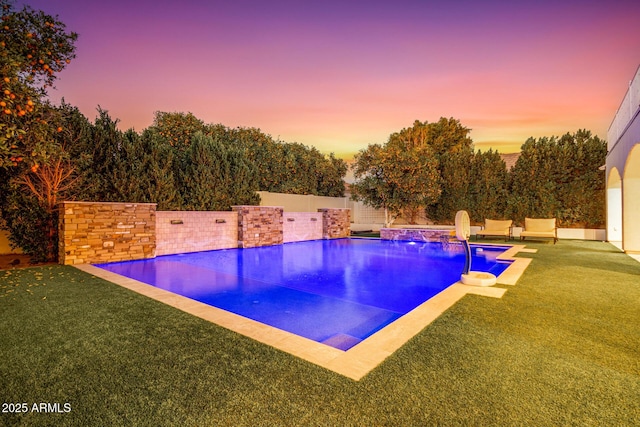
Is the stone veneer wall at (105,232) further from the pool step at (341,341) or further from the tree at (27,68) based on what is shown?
the pool step at (341,341)

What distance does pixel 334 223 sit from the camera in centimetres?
1680

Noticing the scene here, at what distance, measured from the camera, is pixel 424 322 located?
11.9 feet

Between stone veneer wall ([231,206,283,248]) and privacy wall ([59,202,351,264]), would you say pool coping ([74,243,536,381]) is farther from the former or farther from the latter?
stone veneer wall ([231,206,283,248])

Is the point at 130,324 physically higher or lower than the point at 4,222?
lower

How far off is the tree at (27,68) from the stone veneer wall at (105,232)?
8.87 feet

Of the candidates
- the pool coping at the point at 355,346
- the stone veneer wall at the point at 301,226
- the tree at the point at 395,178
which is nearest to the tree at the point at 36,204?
the pool coping at the point at 355,346

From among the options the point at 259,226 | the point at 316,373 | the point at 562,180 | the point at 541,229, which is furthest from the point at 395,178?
the point at 316,373

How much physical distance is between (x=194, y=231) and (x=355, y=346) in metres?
9.69

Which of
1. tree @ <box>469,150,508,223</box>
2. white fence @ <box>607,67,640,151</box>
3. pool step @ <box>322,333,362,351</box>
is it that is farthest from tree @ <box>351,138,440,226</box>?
pool step @ <box>322,333,362,351</box>

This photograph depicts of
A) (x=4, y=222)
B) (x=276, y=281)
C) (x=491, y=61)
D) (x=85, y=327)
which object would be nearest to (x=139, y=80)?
(x=4, y=222)

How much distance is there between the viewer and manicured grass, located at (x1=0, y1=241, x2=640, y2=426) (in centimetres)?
192

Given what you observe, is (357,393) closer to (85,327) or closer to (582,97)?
(85,327)

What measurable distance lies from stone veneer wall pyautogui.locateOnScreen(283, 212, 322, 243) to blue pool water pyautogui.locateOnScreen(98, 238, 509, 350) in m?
2.92

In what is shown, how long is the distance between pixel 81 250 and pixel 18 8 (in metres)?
5.41
